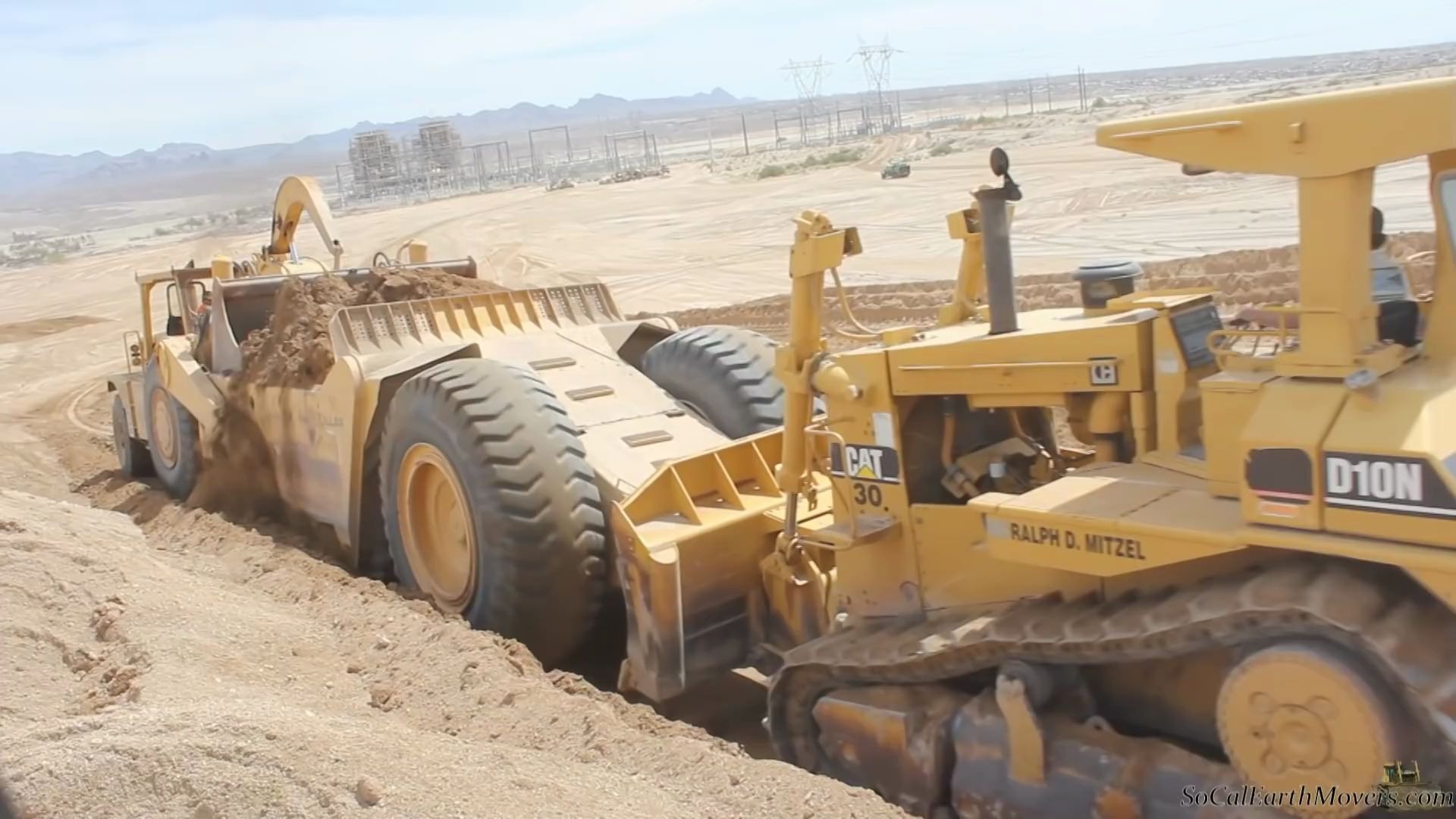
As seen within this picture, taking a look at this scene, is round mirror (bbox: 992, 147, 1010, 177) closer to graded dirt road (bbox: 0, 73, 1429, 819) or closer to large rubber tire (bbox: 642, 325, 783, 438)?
graded dirt road (bbox: 0, 73, 1429, 819)

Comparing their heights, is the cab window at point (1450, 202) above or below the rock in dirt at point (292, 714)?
above

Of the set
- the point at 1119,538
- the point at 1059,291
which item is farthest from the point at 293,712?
the point at 1059,291

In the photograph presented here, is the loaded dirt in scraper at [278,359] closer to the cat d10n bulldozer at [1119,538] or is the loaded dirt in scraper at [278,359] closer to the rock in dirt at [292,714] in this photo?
the rock in dirt at [292,714]

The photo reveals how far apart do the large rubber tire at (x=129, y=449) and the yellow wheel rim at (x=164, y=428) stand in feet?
3.74

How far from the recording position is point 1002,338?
16.1 ft

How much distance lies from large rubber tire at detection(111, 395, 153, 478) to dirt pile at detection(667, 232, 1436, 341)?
680cm

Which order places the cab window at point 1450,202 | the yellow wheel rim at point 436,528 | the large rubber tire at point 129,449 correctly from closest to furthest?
the cab window at point 1450,202 < the yellow wheel rim at point 436,528 < the large rubber tire at point 129,449

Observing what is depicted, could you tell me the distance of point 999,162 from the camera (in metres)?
5.07

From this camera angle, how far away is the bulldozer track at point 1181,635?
11.3ft
